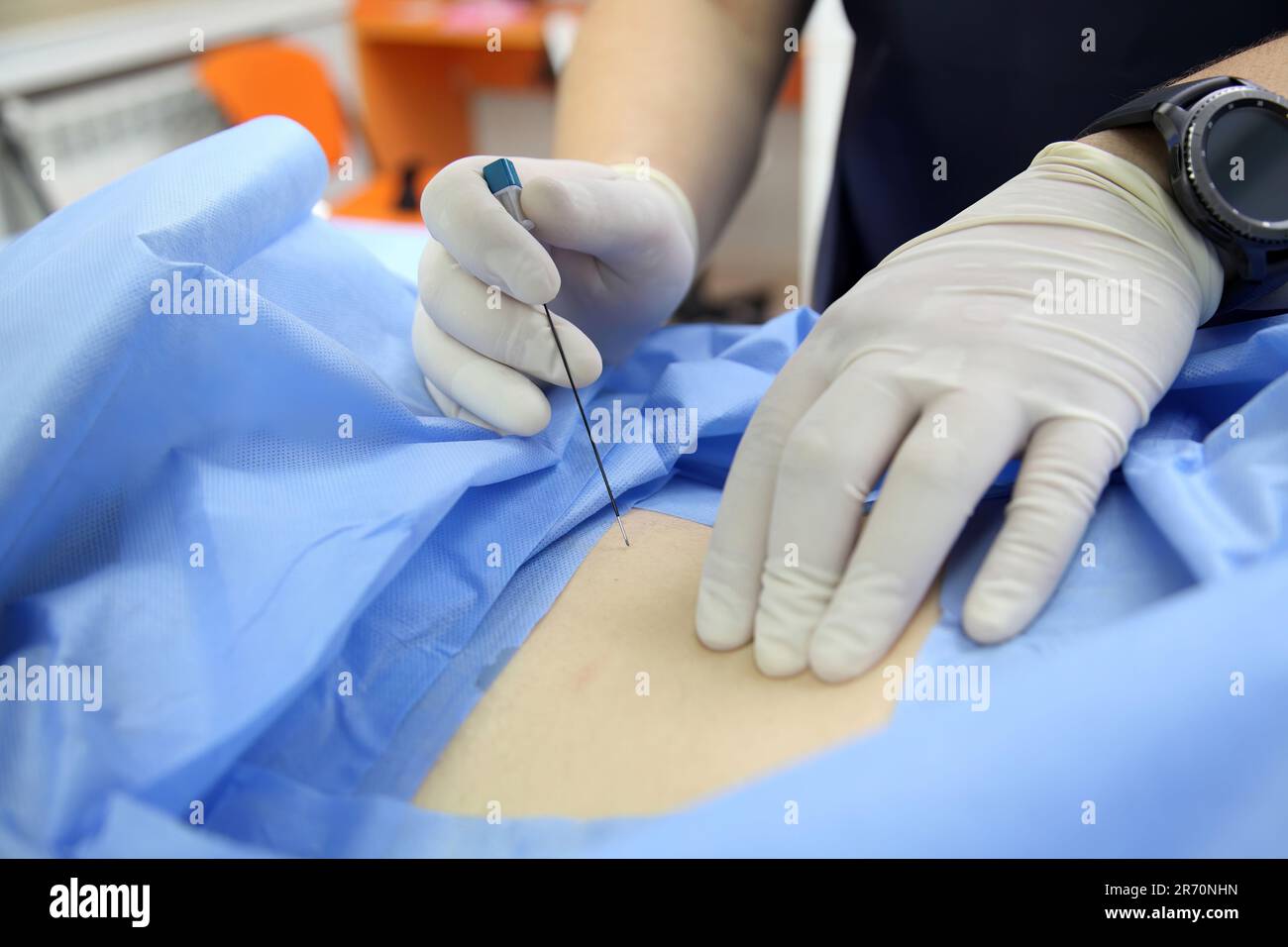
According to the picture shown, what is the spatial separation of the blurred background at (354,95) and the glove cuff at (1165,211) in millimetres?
1346

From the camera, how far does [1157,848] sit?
569 millimetres

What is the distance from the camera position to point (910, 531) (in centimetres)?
71

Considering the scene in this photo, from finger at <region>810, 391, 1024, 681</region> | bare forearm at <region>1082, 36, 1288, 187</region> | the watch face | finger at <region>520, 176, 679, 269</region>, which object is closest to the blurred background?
finger at <region>520, 176, 679, 269</region>

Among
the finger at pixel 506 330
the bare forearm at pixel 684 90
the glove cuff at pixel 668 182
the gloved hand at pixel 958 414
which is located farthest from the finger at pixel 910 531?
the bare forearm at pixel 684 90

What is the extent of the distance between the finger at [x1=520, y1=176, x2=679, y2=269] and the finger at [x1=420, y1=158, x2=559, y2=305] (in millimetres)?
35

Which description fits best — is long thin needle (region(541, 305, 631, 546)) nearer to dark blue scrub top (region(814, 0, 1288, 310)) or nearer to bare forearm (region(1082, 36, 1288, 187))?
bare forearm (region(1082, 36, 1288, 187))

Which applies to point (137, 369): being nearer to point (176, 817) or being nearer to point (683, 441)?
point (176, 817)

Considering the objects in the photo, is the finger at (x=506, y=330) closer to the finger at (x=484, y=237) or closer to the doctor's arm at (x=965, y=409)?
the finger at (x=484, y=237)

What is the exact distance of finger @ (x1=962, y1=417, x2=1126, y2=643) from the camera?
26.8 inches

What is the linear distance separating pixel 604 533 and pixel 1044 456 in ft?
1.27

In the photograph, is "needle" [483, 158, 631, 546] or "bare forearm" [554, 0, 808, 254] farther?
"bare forearm" [554, 0, 808, 254]

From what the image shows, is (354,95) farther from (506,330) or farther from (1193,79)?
(1193,79)
